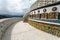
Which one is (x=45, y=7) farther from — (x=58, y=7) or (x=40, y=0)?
(x=40, y=0)

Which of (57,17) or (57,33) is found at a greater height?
(57,17)

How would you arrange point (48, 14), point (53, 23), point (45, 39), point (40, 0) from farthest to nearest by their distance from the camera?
point (40, 0) < point (48, 14) < point (53, 23) < point (45, 39)

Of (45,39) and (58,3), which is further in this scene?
(58,3)

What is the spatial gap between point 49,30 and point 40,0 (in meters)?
9.91

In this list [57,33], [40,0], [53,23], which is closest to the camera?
[57,33]

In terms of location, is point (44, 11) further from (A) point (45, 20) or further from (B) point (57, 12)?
(B) point (57, 12)

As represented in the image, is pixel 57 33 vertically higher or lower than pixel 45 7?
lower

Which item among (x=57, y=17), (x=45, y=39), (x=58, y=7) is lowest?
(x=45, y=39)

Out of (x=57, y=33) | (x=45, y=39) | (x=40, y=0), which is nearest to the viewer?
(x=45, y=39)

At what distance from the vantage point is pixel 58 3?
15156 mm

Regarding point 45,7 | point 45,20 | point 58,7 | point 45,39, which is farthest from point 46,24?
point 45,39

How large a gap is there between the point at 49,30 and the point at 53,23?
1.00 metres

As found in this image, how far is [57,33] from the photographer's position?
48.0ft

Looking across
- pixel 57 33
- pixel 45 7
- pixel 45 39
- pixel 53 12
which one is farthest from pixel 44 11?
pixel 45 39
